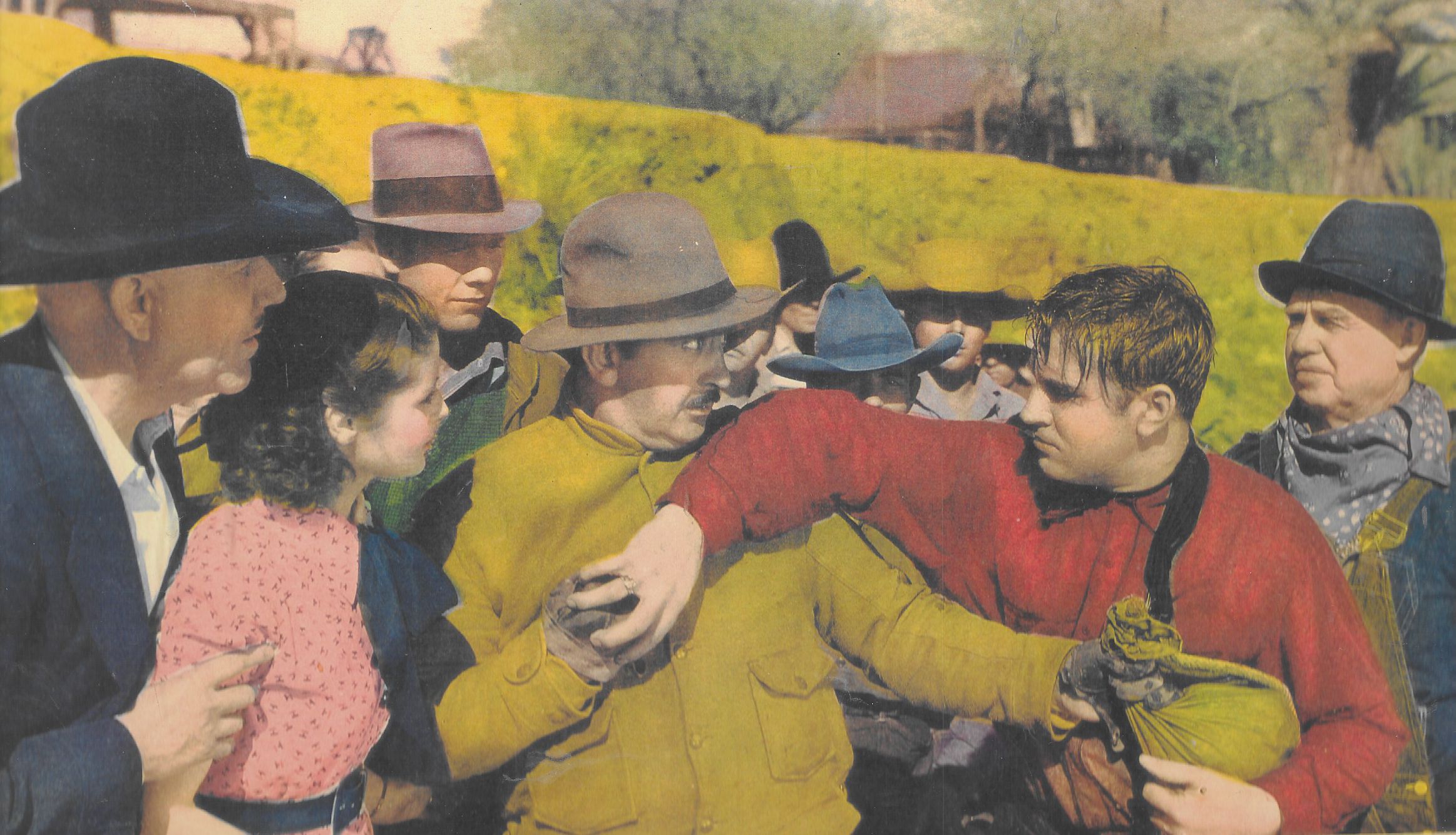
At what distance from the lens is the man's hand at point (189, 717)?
3.72 m

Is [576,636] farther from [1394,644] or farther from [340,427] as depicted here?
[1394,644]

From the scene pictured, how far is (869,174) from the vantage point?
4.55 m

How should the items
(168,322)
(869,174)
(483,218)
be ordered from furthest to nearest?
(869,174) < (483,218) < (168,322)

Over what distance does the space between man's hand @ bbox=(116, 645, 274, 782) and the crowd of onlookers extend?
0.01 metres

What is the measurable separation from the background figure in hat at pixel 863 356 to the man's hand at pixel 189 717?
2.08 m

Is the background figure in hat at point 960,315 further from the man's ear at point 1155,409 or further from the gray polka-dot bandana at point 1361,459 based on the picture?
the gray polka-dot bandana at point 1361,459

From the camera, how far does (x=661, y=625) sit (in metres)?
4.19

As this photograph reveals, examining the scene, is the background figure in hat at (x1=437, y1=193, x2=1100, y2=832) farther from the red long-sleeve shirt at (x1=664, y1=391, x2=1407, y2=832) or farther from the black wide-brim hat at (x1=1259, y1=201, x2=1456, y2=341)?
the black wide-brim hat at (x1=1259, y1=201, x2=1456, y2=341)

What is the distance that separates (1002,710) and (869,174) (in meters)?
2.04

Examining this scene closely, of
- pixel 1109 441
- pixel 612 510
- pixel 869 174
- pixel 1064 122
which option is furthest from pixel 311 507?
pixel 1064 122

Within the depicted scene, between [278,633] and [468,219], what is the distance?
1.51m

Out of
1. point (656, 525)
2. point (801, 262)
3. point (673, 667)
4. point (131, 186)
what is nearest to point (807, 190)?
point (801, 262)

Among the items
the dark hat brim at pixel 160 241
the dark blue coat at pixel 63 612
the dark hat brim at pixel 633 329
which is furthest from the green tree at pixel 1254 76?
the dark blue coat at pixel 63 612

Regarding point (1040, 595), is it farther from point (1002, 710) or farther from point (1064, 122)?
point (1064, 122)
